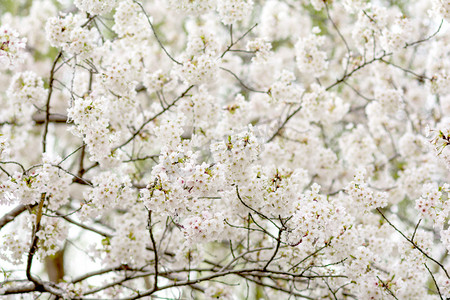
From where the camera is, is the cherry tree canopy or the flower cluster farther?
the flower cluster

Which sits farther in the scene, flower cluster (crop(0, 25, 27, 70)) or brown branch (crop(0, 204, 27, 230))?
brown branch (crop(0, 204, 27, 230))

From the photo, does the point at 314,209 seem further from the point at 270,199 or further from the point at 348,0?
the point at 348,0

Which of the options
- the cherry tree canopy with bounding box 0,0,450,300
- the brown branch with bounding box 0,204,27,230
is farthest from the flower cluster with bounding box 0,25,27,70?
the brown branch with bounding box 0,204,27,230

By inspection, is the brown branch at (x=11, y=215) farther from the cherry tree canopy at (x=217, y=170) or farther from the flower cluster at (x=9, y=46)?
the flower cluster at (x=9, y=46)

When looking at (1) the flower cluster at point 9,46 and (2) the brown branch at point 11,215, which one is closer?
(1) the flower cluster at point 9,46

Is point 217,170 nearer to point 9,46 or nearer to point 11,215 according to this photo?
point 9,46

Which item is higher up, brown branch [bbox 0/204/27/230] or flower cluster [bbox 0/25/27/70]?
flower cluster [bbox 0/25/27/70]

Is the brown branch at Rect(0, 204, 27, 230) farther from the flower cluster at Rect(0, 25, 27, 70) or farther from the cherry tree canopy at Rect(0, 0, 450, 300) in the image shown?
the flower cluster at Rect(0, 25, 27, 70)

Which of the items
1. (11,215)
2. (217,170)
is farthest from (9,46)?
(217,170)

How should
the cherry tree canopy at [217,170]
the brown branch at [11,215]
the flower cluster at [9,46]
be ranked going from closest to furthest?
the cherry tree canopy at [217,170] < the flower cluster at [9,46] < the brown branch at [11,215]

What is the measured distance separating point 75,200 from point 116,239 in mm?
3242

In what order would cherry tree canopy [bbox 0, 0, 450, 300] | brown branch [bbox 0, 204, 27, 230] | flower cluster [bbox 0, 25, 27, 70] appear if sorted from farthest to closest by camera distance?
brown branch [bbox 0, 204, 27, 230] → flower cluster [bbox 0, 25, 27, 70] → cherry tree canopy [bbox 0, 0, 450, 300]

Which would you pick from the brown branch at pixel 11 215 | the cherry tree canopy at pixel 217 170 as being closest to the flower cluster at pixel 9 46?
the cherry tree canopy at pixel 217 170

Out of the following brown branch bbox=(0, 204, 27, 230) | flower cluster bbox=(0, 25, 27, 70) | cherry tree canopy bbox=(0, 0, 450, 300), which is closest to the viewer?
cherry tree canopy bbox=(0, 0, 450, 300)
